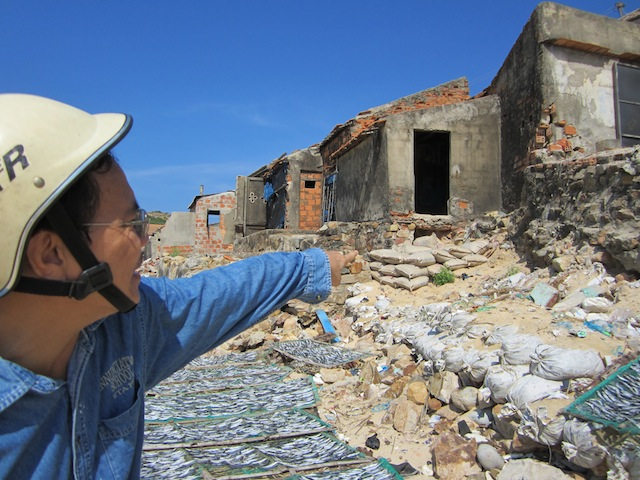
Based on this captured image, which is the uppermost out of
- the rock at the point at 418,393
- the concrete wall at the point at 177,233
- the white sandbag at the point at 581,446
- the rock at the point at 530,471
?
the concrete wall at the point at 177,233

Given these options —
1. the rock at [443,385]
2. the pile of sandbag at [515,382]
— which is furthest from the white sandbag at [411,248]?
the rock at [443,385]

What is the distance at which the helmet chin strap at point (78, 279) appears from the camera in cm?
91

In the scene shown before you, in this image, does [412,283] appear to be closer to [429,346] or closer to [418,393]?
[429,346]

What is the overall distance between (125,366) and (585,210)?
283 inches

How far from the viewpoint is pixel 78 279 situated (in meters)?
0.95

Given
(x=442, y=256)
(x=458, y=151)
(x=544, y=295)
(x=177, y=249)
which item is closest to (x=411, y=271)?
(x=442, y=256)

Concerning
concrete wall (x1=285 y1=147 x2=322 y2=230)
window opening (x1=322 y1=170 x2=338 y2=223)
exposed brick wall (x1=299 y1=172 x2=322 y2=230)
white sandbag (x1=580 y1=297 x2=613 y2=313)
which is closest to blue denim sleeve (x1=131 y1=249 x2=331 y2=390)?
white sandbag (x1=580 y1=297 x2=613 y2=313)

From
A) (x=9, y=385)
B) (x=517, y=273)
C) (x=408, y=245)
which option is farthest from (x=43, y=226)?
(x=408, y=245)

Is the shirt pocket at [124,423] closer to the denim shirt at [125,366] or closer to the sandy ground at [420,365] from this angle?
the denim shirt at [125,366]

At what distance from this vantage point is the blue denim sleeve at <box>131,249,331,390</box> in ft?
4.30

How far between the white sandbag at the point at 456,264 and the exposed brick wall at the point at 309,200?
35.0 feet

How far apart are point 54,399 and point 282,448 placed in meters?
2.93

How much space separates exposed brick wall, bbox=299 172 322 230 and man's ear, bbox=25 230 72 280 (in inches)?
716

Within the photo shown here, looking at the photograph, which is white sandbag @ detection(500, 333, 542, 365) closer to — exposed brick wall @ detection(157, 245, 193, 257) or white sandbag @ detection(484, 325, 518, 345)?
white sandbag @ detection(484, 325, 518, 345)
